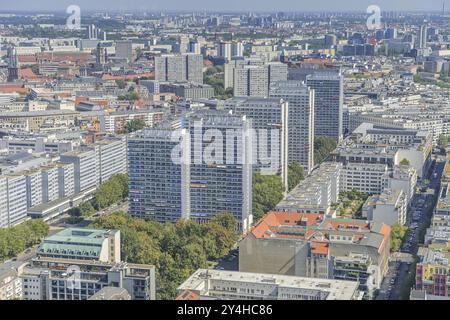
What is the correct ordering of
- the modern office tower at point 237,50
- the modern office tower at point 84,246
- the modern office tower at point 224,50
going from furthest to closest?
the modern office tower at point 237,50 < the modern office tower at point 224,50 < the modern office tower at point 84,246

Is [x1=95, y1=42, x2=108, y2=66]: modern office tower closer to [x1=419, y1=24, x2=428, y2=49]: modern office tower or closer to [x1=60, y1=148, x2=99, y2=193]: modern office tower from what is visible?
[x1=419, y1=24, x2=428, y2=49]: modern office tower

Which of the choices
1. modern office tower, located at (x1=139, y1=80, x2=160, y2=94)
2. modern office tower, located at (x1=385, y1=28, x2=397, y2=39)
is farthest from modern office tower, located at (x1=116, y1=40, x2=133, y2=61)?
modern office tower, located at (x1=385, y1=28, x2=397, y2=39)

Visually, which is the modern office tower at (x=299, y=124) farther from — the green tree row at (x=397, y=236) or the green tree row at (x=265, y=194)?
the green tree row at (x=397, y=236)

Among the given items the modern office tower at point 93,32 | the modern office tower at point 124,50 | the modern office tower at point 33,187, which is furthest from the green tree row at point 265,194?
the modern office tower at point 124,50

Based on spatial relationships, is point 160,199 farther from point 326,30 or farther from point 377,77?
point 326,30

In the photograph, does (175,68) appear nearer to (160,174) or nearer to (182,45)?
(182,45)
